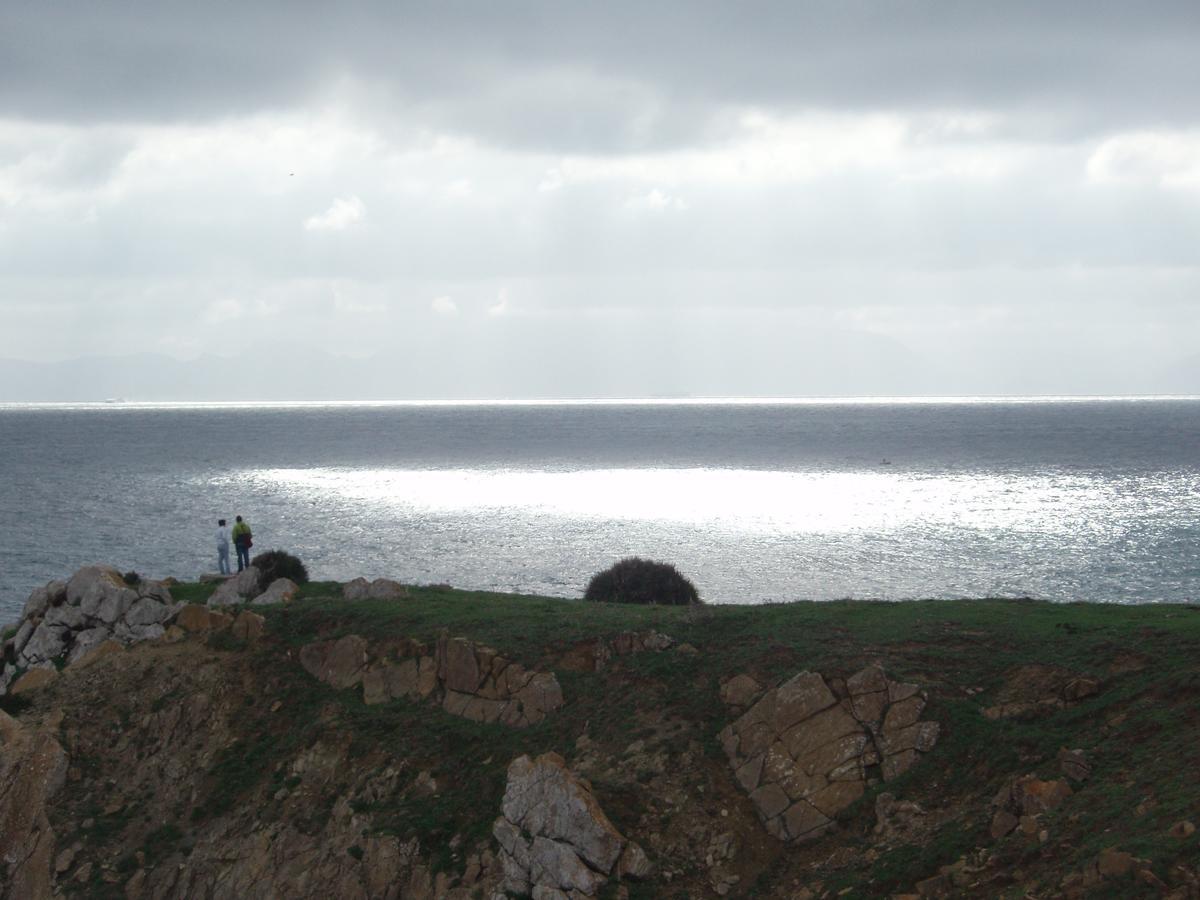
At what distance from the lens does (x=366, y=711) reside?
2506 centimetres

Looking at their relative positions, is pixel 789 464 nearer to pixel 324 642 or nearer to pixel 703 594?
pixel 703 594

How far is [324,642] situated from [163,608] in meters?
7.14

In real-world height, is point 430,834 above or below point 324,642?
below

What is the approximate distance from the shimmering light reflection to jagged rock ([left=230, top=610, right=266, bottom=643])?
54.6m

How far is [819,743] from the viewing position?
64.6 feet

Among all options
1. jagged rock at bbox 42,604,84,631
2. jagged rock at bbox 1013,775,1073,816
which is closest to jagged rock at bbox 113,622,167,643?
jagged rock at bbox 42,604,84,631

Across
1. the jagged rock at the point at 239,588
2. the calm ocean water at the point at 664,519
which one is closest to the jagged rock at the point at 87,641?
the jagged rock at the point at 239,588

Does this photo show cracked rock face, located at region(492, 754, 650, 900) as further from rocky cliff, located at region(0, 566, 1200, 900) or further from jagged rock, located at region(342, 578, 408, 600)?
jagged rock, located at region(342, 578, 408, 600)

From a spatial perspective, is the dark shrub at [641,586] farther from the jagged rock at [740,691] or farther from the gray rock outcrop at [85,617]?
the jagged rock at [740,691]

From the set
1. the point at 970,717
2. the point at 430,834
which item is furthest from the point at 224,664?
the point at 970,717

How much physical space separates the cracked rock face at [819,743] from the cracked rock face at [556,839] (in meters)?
2.51

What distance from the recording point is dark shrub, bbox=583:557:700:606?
3669 centimetres

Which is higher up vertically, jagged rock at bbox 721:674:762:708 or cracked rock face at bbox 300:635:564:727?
jagged rock at bbox 721:674:762:708

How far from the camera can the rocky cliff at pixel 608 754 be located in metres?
17.0
